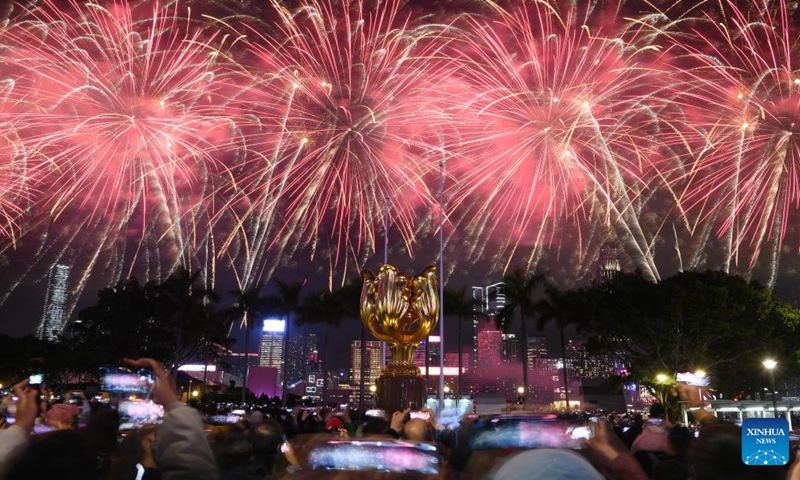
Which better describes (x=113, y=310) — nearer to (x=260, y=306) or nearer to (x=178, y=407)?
(x=260, y=306)

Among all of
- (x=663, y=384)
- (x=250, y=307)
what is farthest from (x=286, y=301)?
(x=663, y=384)

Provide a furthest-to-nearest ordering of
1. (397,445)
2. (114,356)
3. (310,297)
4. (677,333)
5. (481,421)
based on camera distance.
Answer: (310,297) → (114,356) → (677,333) → (481,421) → (397,445)

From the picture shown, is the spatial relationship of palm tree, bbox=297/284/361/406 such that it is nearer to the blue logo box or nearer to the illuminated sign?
the illuminated sign

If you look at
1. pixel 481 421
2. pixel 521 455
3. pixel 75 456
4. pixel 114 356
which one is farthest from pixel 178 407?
pixel 114 356

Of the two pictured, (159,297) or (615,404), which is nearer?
(159,297)

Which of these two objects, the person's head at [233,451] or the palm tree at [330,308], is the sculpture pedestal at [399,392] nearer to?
the person's head at [233,451]

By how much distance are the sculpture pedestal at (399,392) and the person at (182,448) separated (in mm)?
18453

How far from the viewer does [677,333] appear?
1549 inches

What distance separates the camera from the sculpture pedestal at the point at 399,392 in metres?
21.7

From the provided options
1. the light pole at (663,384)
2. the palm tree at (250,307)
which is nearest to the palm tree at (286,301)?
the palm tree at (250,307)

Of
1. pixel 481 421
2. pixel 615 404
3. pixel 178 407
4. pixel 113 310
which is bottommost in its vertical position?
pixel 615 404

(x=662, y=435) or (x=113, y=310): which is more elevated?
(x=113, y=310)

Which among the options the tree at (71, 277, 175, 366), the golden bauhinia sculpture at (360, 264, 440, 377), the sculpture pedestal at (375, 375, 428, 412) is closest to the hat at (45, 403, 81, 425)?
the golden bauhinia sculpture at (360, 264, 440, 377)

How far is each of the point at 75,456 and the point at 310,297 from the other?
59.4 meters
